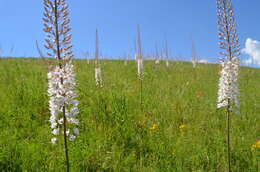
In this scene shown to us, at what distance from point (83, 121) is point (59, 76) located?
3.34 metres

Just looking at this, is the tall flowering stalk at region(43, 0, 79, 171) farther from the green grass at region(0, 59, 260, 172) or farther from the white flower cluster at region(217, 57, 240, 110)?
the white flower cluster at region(217, 57, 240, 110)

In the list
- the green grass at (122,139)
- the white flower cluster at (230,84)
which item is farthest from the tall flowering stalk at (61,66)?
the white flower cluster at (230,84)

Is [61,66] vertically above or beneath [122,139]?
above

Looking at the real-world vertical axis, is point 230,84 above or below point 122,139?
above

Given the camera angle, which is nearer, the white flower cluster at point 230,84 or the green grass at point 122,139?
the white flower cluster at point 230,84

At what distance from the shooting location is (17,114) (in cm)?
626

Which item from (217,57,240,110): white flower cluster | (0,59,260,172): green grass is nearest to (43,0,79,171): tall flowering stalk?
(0,59,260,172): green grass

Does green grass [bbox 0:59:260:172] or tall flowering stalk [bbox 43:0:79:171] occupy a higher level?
tall flowering stalk [bbox 43:0:79:171]

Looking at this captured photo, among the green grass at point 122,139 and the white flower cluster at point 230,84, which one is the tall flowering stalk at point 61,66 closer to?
the green grass at point 122,139

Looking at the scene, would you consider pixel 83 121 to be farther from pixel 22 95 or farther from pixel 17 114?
pixel 22 95

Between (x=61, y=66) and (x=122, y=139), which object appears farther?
(x=122, y=139)

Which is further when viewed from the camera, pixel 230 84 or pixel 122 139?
pixel 122 139

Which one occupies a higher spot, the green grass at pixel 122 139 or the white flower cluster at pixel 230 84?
Answer: the white flower cluster at pixel 230 84

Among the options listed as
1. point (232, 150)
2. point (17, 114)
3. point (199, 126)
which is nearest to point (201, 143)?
point (232, 150)
